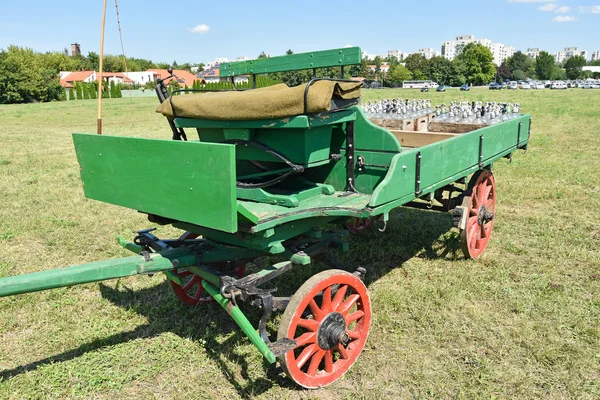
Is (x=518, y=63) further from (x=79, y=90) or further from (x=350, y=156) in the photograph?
(x=350, y=156)

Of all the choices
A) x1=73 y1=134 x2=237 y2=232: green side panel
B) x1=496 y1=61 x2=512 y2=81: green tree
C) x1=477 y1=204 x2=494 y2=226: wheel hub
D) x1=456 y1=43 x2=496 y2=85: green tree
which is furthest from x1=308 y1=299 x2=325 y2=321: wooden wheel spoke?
x1=496 y1=61 x2=512 y2=81: green tree

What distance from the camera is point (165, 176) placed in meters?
2.76

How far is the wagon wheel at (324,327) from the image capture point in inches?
116

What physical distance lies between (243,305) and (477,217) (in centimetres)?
260

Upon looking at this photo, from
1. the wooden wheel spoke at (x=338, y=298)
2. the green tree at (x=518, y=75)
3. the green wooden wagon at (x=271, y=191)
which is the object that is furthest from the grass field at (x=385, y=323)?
the green tree at (x=518, y=75)

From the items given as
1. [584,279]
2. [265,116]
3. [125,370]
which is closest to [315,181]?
[265,116]

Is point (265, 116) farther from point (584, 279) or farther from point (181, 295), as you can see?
point (584, 279)

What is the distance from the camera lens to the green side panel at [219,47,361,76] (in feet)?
12.0

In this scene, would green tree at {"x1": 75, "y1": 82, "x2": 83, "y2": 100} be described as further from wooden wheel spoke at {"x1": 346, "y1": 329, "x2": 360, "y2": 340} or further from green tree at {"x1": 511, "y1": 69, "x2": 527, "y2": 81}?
green tree at {"x1": 511, "y1": 69, "x2": 527, "y2": 81}

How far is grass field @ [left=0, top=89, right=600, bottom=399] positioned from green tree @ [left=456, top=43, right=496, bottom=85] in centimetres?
9393

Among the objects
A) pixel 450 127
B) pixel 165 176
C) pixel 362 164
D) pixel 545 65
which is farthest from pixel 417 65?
pixel 165 176

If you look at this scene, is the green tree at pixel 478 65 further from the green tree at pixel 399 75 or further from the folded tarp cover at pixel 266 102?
the folded tarp cover at pixel 266 102

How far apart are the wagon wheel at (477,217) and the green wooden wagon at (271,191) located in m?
0.97

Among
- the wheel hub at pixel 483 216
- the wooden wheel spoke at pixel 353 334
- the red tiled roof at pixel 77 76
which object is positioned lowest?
the wooden wheel spoke at pixel 353 334
